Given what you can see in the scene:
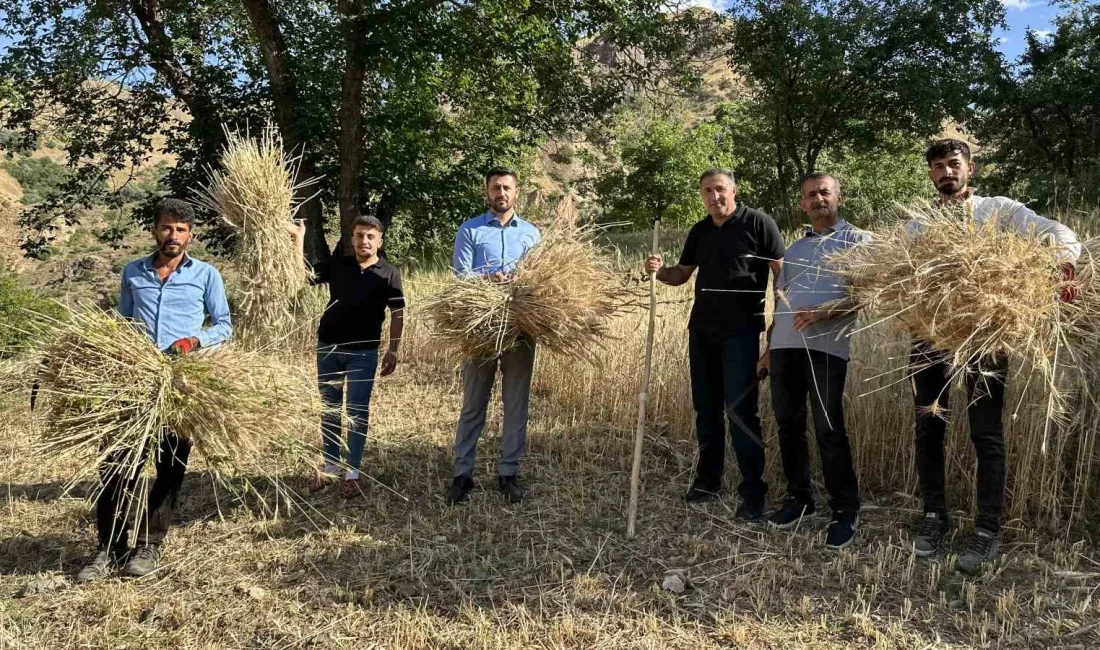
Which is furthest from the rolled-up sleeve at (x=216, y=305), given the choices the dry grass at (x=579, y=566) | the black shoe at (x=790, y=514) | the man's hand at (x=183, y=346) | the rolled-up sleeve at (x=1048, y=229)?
the rolled-up sleeve at (x=1048, y=229)

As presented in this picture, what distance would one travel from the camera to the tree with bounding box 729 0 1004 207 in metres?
15.3

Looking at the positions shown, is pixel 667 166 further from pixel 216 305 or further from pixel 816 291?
pixel 216 305

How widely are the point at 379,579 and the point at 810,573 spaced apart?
5.94 feet

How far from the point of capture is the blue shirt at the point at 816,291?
3172mm

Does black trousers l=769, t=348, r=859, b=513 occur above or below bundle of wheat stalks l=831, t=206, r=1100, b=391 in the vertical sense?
below

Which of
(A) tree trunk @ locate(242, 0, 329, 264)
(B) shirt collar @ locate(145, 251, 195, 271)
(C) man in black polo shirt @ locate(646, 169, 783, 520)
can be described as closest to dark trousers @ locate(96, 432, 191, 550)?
(B) shirt collar @ locate(145, 251, 195, 271)

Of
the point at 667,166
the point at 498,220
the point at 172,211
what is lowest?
the point at 172,211

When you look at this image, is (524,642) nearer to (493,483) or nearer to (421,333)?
(493,483)

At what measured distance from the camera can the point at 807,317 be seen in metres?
3.13

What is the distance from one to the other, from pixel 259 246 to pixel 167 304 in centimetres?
52

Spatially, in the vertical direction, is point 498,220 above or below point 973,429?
above

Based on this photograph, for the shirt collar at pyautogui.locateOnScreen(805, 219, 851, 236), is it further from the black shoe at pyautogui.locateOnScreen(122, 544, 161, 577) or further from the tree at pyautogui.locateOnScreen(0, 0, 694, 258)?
the tree at pyautogui.locateOnScreen(0, 0, 694, 258)

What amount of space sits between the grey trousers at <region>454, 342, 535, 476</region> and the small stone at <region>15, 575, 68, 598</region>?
1.79m

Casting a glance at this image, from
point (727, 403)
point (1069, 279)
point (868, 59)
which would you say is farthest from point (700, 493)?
point (868, 59)
